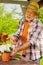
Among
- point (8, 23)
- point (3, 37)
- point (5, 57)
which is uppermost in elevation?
point (8, 23)

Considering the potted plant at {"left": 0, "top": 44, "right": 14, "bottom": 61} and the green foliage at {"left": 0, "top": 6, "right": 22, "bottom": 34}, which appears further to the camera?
the green foliage at {"left": 0, "top": 6, "right": 22, "bottom": 34}

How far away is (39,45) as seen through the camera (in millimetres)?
1822

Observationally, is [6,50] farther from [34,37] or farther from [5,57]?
[34,37]

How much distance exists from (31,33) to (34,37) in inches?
1.6

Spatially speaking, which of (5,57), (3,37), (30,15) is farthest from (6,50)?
(30,15)

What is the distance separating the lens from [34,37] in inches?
70.4

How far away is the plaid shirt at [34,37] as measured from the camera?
1794mm

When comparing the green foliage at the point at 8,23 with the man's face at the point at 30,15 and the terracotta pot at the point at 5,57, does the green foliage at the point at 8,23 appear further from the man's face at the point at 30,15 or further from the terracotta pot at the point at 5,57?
the terracotta pot at the point at 5,57

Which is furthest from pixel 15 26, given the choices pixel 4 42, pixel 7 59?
pixel 7 59

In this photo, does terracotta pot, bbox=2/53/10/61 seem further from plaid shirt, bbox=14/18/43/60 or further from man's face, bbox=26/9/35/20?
man's face, bbox=26/9/35/20

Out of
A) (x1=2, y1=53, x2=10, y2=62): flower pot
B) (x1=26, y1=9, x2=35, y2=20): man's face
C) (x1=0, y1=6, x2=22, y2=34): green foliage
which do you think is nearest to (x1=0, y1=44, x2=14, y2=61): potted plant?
(x1=2, y1=53, x2=10, y2=62): flower pot

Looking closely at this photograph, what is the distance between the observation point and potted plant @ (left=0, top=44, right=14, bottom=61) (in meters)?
1.69

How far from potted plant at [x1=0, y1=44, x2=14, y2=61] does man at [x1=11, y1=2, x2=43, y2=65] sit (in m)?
0.05

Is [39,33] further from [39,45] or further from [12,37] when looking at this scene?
[12,37]
